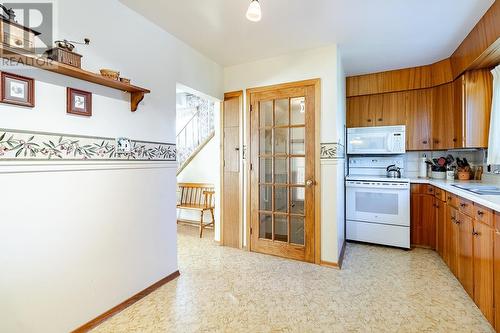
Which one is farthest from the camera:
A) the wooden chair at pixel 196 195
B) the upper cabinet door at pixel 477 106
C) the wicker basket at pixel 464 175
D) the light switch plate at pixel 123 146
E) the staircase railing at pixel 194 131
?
the staircase railing at pixel 194 131

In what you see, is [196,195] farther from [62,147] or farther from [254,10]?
[254,10]

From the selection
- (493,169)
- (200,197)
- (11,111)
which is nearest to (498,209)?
(493,169)

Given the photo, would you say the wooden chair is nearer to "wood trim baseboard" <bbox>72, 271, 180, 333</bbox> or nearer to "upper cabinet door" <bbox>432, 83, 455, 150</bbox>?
"wood trim baseboard" <bbox>72, 271, 180, 333</bbox>

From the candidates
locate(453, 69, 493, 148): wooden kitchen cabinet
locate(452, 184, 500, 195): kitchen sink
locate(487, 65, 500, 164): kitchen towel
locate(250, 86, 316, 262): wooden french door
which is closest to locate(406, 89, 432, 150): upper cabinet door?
locate(453, 69, 493, 148): wooden kitchen cabinet

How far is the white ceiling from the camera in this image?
2.00m

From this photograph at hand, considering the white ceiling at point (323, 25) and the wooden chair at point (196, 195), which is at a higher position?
the white ceiling at point (323, 25)

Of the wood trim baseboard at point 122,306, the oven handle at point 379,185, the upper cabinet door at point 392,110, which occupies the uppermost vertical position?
the upper cabinet door at point 392,110

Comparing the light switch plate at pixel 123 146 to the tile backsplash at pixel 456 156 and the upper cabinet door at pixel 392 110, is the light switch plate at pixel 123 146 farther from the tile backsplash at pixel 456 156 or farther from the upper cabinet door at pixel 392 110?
the tile backsplash at pixel 456 156

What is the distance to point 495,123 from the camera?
98.7 inches

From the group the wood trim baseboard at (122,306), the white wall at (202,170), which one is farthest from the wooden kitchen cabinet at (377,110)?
the wood trim baseboard at (122,306)

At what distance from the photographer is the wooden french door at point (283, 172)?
284 cm

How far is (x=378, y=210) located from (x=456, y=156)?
144 centimetres

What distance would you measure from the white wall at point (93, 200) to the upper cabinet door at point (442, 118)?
349cm

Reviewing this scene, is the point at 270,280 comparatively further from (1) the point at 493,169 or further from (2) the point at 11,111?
(1) the point at 493,169
